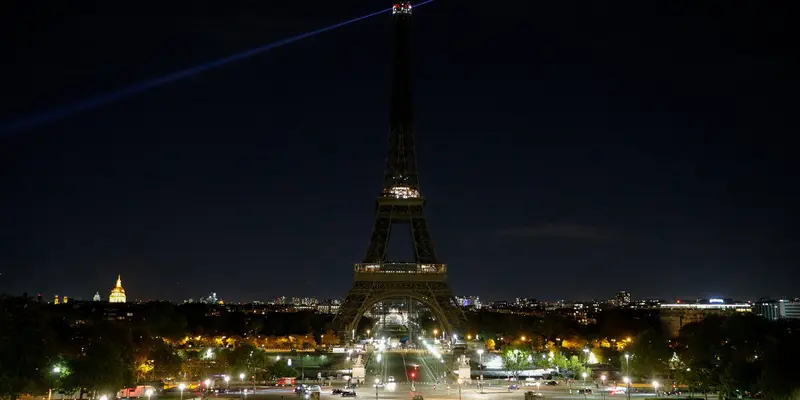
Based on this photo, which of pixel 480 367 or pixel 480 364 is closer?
pixel 480 367

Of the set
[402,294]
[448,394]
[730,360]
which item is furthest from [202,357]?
[730,360]

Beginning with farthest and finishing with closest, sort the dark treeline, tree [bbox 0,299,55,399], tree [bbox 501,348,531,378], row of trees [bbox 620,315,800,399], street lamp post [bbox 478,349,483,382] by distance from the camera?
1. tree [bbox 501,348,531,378]
2. street lamp post [bbox 478,349,483,382]
3. row of trees [bbox 620,315,800,399]
4. the dark treeline
5. tree [bbox 0,299,55,399]

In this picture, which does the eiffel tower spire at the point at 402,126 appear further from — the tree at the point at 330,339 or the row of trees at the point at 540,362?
the row of trees at the point at 540,362

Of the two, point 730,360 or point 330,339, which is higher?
point 330,339

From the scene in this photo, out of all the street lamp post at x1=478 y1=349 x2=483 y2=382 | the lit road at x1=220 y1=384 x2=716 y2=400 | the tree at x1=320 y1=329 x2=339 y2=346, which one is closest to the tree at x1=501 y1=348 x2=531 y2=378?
the street lamp post at x1=478 y1=349 x2=483 y2=382

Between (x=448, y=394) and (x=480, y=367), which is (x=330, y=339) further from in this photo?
(x=448, y=394)

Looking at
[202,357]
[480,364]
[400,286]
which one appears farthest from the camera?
[400,286]

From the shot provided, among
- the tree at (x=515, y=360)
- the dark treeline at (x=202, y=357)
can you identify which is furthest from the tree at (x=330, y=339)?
the tree at (x=515, y=360)

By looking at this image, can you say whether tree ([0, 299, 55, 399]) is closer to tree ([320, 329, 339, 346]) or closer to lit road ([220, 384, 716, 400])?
lit road ([220, 384, 716, 400])
